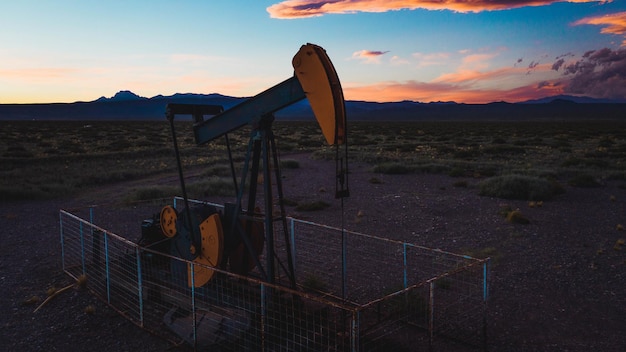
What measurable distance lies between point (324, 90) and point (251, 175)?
77.7 inches

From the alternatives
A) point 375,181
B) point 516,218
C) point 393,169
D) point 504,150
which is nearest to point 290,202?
point 375,181

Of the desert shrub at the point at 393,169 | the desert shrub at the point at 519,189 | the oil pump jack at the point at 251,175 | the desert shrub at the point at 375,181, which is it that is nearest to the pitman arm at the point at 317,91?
the oil pump jack at the point at 251,175

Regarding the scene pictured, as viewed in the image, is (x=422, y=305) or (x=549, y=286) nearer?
(x=422, y=305)

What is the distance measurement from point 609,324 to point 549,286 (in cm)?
145

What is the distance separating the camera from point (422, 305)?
6797 mm

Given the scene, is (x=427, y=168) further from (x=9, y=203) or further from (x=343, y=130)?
(x=343, y=130)

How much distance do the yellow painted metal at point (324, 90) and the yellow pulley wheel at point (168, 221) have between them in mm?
3104

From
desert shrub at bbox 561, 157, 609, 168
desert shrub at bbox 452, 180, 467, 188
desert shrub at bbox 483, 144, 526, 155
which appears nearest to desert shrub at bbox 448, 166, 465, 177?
desert shrub at bbox 452, 180, 467, 188

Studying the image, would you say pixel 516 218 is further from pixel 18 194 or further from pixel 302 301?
pixel 18 194

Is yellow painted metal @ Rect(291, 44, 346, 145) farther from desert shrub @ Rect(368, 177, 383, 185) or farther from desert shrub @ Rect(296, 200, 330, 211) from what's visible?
desert shrub @ Rect(368, 177, 383, 185)

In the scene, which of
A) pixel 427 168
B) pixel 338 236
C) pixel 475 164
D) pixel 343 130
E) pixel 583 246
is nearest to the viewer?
pixel 343 130

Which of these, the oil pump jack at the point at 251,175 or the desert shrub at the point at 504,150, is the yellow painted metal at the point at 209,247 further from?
the desert shrub at the point at 504,150

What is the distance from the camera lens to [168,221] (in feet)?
22.7

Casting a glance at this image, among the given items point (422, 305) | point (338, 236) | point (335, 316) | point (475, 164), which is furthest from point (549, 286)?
point (475, 164)
